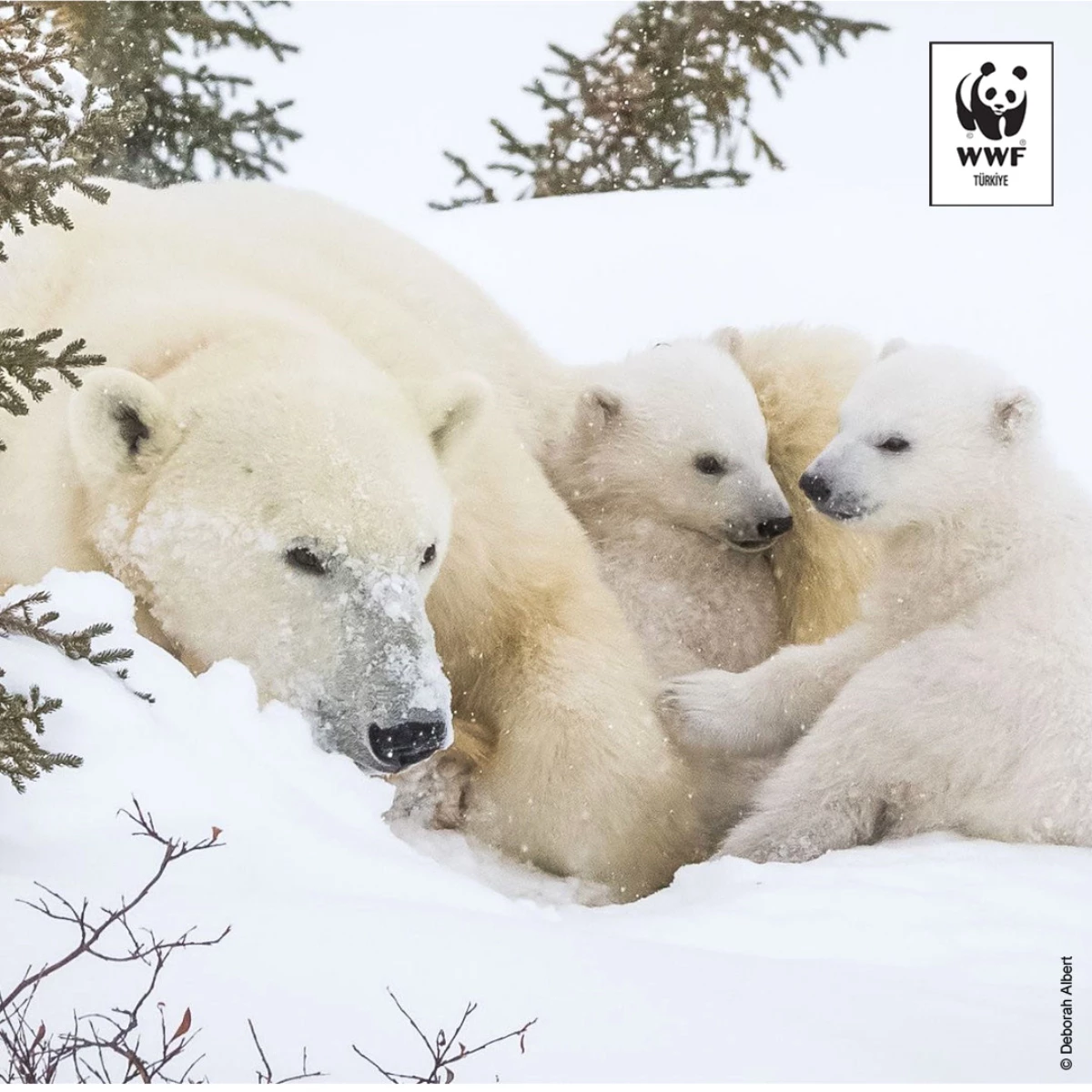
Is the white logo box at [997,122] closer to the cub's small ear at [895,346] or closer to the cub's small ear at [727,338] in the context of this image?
the cub's small ear at [895,346]

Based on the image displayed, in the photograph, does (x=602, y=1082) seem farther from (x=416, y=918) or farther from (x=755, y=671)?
(x=755, y=671)

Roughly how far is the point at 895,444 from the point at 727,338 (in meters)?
1.39

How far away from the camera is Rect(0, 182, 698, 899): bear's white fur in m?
2.37

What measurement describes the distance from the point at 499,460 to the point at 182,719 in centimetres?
122

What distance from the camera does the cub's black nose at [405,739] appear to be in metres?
2.30

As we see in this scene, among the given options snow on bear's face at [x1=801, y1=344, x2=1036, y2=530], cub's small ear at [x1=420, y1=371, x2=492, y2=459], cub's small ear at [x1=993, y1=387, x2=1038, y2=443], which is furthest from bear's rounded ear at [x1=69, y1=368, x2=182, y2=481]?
cub's small ear at [x1=993, y1=387, x2=1038, y2=443]

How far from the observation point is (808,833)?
2.67m

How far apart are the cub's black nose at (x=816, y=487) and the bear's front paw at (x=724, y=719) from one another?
433 millimetres

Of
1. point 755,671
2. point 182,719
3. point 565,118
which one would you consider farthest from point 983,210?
point 182,719

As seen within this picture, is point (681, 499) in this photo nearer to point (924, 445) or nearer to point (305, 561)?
point (924, 445)

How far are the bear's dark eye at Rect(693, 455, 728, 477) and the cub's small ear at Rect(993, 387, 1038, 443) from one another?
102 cm

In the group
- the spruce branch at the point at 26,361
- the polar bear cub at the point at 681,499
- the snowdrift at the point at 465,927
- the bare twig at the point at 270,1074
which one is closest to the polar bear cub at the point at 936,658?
the snowdrift at the point at 465,927

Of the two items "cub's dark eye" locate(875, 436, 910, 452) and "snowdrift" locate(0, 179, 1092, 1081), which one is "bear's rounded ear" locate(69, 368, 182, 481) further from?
"cub's dark eye" locate(875, 436, 910, 452)

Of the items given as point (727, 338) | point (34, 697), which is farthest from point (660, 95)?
point (34, 697)
